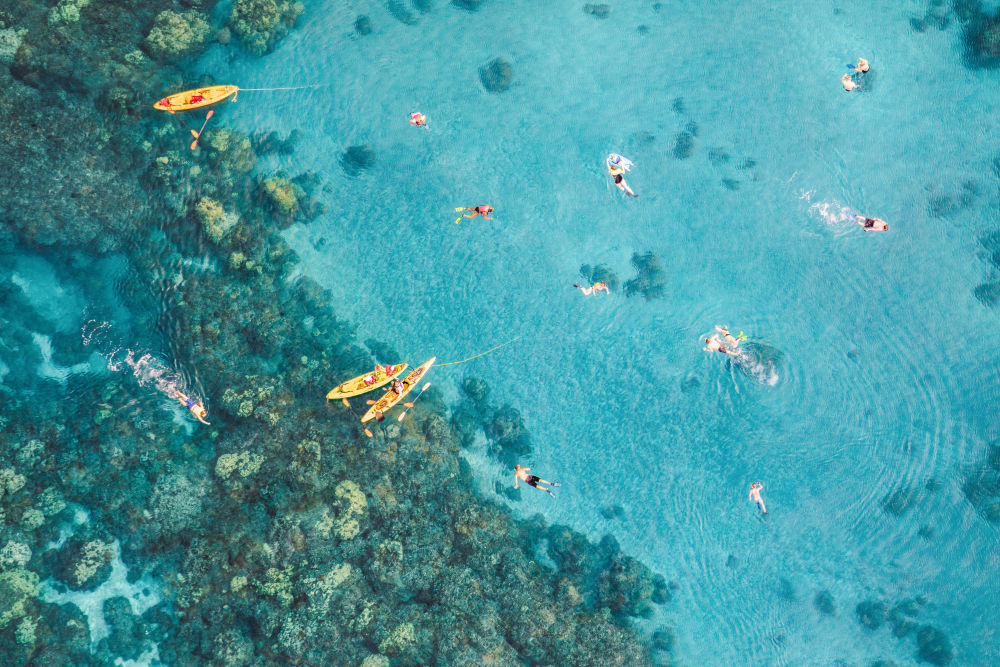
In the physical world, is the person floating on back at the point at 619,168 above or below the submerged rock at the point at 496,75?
below

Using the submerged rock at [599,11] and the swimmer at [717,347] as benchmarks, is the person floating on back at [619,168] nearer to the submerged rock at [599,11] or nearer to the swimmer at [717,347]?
the submerged rock at [599,11]

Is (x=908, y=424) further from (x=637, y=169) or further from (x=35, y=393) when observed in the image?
(x=35, y=393)

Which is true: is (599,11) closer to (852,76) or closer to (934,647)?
(852,76)

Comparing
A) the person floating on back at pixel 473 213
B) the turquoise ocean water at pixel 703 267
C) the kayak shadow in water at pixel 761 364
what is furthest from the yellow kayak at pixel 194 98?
the kayak shadow in water at pixel 761 364

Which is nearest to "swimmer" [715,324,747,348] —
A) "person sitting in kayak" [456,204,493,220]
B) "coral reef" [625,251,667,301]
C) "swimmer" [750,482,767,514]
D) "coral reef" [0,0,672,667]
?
"coral reef" [625,251,667,301]

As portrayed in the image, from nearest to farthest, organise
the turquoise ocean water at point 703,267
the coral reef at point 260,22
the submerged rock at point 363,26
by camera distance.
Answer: the turquoise ocean water at point 703,267, the coral reef at point 260,22, the submerged rock at point 363,26

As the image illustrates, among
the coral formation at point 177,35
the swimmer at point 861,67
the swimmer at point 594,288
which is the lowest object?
the swimmer at point 594,288

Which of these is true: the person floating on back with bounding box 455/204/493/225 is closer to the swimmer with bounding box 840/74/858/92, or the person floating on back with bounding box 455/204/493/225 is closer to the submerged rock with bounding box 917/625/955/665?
the swimmer with bounding box 840/74/858/92
